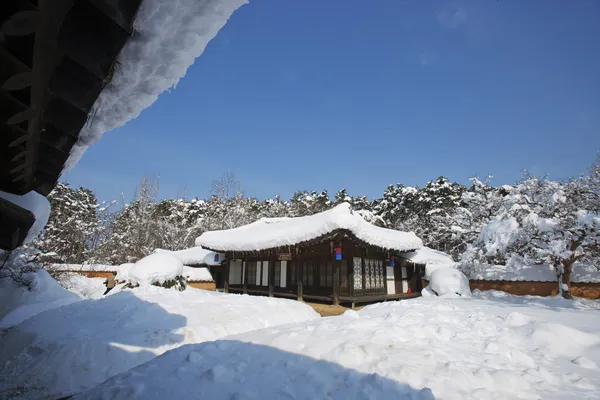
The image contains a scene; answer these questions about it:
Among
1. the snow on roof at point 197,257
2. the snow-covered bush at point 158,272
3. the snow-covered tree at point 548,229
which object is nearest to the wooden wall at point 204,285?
the snow on roof at point 197,257

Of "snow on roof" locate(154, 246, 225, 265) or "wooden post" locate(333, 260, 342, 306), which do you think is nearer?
"wooden post" locate(333, 260, 342, 306)

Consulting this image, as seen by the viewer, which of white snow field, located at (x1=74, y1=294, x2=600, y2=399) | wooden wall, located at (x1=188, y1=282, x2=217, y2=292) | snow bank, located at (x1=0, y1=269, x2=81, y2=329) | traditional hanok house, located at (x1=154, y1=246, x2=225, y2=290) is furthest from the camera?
traditional hanok house, located at (x1=154, y1=246, x2=225, y2=290)

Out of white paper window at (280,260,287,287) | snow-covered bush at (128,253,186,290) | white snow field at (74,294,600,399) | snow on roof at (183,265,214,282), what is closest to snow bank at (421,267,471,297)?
white paper window at (280,260,287,287)

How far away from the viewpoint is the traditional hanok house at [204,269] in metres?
18.8

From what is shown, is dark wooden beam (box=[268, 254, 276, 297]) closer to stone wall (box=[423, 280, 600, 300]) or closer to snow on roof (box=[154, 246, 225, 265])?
snow on roof (box=[154, 246, 225, 265])

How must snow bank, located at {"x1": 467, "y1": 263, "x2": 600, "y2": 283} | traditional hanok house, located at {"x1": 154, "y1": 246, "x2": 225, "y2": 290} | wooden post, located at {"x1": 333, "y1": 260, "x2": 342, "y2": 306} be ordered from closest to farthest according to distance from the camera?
wooden post, located at {"x1": 333, "y1": 260, "x2": 342, "y2": 306} < snow bank, located at {"x1": 467, "y1": 263, "x2": 600, "y2": 283} < traditional hanok house, located at {"x1": 154, "y1": 246, "x2": 225, "y2": 290}

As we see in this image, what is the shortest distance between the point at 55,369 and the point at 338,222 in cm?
885

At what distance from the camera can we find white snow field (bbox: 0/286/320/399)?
583cm

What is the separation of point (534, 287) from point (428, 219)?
17.8 metres

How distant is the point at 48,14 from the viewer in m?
1.23

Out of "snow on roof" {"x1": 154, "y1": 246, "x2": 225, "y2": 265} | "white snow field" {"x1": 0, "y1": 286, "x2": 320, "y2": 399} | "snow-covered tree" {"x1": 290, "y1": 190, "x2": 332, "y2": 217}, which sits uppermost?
"snow-covered tree" {"x1": 290, "y1": 190, "x2": 332, "y2": 217}

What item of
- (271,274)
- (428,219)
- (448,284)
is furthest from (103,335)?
(428,219)

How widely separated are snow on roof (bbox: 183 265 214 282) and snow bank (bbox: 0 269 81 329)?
23.7ft

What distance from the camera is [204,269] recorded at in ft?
66.6
